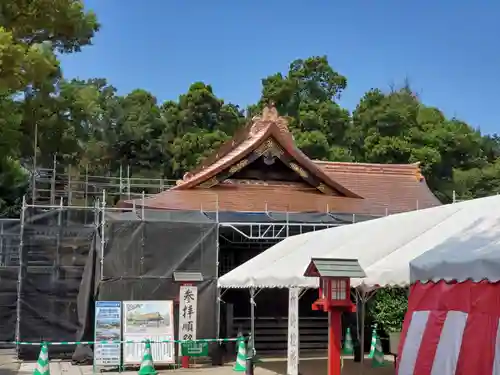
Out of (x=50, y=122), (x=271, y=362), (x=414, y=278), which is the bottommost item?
(x=271, y=362)

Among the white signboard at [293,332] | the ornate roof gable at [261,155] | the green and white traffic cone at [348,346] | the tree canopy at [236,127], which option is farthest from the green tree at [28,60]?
the green and white traffic cone at [348,346]

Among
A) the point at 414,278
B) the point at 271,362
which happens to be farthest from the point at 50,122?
the point at 414,278

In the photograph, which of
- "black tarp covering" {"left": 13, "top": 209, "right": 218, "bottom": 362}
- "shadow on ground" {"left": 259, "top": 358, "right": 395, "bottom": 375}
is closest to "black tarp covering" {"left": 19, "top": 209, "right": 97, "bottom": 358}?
"black tarp covering" {"left": 13, "top": 209, "right": 218, "bottom": 362}

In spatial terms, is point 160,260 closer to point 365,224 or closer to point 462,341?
point 365,224

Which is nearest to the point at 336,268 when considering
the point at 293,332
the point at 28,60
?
the point at 293,332

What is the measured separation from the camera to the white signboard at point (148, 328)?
1299cm

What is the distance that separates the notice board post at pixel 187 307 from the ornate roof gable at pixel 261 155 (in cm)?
454

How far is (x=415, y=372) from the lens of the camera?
21.6 feet

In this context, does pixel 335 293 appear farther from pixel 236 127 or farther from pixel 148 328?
pixel 236 127

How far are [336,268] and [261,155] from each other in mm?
11030

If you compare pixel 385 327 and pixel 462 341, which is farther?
pixel 385 327

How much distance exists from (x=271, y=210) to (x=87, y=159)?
2200 cm

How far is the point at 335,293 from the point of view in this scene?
845cm

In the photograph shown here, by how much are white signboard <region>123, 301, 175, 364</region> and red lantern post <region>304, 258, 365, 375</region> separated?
18.0ft
